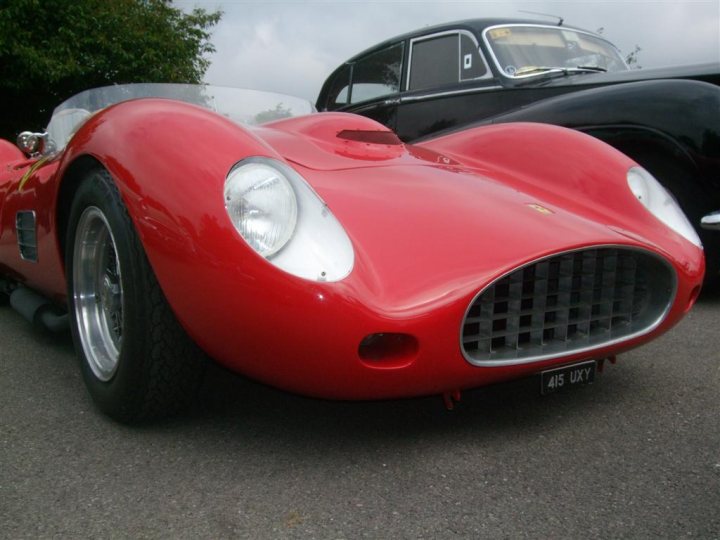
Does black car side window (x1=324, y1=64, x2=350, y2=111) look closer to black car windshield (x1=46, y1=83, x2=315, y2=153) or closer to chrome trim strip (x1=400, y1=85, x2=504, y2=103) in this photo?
chrome trim strip (x1=400, y1=85, x2=504, y2=103)

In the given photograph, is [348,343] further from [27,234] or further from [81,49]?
[81,49]

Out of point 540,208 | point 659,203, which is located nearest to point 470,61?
point 659,203

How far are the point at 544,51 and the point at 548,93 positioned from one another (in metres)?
0.56

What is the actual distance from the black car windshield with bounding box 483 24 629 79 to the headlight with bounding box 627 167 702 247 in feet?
7.94

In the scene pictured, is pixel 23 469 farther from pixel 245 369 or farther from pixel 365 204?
pixel 365 204

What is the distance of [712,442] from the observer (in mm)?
1790

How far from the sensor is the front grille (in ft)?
5.68

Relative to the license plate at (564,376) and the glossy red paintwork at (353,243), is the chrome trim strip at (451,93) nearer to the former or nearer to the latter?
the glossy red paintwork at (353,243)

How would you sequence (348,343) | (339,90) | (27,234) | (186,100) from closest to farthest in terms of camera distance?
(348,343), (27,234), (186,100), (339,90)

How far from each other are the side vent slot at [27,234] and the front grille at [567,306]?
1677mm

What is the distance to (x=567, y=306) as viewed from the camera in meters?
1.84

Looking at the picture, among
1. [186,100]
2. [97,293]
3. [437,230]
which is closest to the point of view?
[437,230]

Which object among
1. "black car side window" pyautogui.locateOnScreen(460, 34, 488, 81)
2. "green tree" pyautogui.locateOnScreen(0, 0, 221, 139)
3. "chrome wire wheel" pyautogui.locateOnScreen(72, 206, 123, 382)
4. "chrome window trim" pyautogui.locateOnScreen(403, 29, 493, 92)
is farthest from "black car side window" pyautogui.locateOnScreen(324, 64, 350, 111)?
"green tree" pyautogui.locateOnScreen(0, 0, 221, 139)

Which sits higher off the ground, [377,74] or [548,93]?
[548,93]
